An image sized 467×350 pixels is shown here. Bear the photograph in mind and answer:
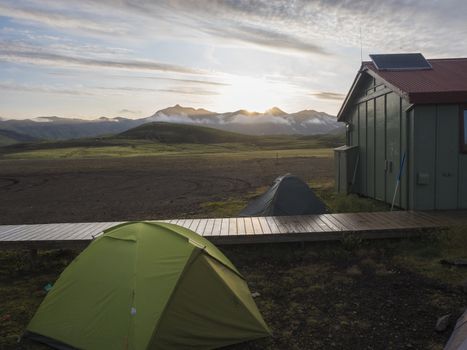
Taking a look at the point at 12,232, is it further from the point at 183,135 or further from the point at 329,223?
the point at 183,135

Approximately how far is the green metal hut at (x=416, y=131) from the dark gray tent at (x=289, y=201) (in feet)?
7.46

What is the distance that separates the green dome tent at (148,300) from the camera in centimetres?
469

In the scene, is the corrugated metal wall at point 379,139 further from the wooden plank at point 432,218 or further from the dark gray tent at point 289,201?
the dark gray tent at point 289,201

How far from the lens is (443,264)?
7.54 m

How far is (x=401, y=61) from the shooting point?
12.7 m

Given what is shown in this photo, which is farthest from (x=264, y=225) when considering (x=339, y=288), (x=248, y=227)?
(x=339, y=288)

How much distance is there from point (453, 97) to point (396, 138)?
187 cm

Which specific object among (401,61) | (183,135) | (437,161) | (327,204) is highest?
(183,135)


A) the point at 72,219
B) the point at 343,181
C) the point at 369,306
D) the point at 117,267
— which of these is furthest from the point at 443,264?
the point at 72,219

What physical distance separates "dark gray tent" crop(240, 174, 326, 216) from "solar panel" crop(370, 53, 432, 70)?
15.2 ft

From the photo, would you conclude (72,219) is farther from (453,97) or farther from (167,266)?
(453,97)

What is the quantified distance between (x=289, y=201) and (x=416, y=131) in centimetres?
368

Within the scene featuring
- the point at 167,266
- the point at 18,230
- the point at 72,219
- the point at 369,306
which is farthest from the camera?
the point at 72,219

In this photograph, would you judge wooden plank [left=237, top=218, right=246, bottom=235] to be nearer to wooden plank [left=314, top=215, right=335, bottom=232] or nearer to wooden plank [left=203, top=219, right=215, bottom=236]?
wooden plank [left=203, top=219, right=215, bottom=236]
